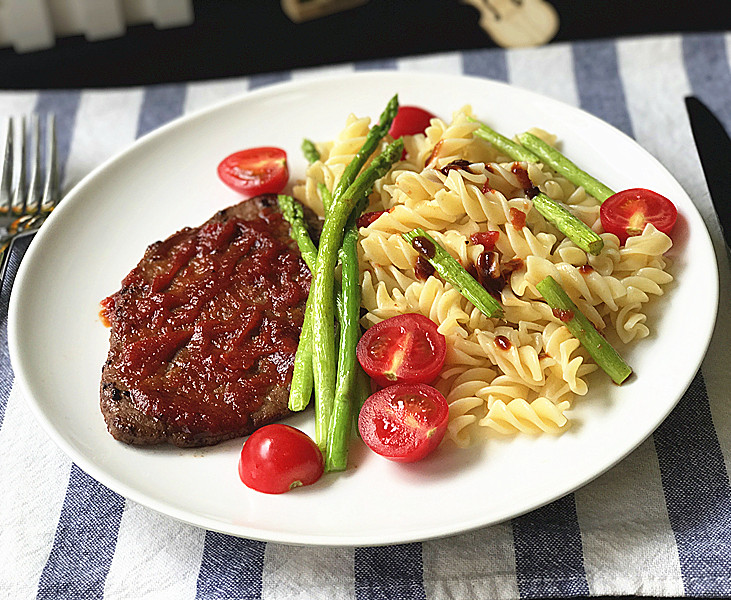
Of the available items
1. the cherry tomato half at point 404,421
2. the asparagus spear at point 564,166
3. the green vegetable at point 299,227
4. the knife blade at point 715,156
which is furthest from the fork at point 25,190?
the knife blade at point 715,156

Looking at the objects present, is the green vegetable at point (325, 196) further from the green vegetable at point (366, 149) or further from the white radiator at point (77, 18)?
the white radiator at point (77, 18)

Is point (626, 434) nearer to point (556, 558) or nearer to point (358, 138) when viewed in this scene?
point (556, 558)

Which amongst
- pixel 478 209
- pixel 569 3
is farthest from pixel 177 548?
pixel 569 3

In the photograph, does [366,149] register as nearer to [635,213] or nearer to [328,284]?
[328,284]

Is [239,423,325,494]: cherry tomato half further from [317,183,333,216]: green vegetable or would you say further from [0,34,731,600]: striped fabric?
[317,183,333,216]: green vegetable

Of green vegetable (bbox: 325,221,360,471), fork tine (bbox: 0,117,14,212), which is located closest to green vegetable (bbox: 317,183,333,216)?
green vegetable (bbox: 325,221,360,471)

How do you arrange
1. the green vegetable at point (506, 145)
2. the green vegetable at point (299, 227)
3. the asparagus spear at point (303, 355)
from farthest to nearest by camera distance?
Answer: the green vegetable at point (506, 145) → the green vegetable at point (299, 227) → the asparagus spear at point (303, 355)

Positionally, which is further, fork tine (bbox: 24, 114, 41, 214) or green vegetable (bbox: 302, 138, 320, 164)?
fork tine (bbox: 24, 114, 41, 214)
